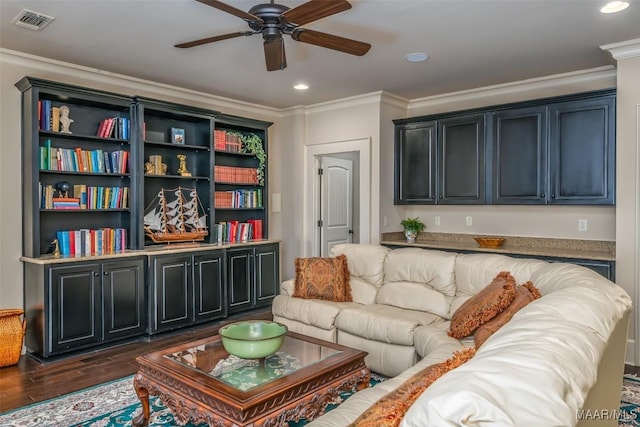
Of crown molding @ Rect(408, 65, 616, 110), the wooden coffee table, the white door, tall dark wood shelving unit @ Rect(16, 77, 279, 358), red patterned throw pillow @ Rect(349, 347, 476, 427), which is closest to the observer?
red patterned throw pillow @ Rect(349, 347, 476, 427)

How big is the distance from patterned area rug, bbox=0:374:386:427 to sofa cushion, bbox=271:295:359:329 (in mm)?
724

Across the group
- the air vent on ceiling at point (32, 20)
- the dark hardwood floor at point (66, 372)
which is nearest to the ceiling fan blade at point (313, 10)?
the air vent on ceiling at point (32, 20)

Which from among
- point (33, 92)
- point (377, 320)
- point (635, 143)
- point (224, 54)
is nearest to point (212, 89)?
point (224, 54)

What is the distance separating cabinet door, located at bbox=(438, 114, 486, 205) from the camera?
4.85m

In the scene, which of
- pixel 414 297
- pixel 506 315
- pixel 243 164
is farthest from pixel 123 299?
pixel 506 315

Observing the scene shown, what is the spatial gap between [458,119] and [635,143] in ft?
5.76

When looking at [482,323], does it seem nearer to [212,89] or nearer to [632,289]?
[632,289]

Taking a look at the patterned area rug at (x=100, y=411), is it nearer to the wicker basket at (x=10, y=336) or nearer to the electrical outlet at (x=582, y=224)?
the wicker basket at (x=10, y=336)

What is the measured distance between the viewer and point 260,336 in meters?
2.59

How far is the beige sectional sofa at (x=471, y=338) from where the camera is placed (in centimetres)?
91

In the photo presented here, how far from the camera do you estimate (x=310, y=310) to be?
377 centimetres

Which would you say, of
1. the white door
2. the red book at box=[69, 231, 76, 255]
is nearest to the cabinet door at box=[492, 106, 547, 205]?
the white door

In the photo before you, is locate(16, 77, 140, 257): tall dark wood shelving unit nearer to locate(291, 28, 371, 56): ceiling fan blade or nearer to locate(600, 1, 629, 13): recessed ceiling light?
locate(291, 28, 371, 56): ceiling fan blade

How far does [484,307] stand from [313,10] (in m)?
1.97
